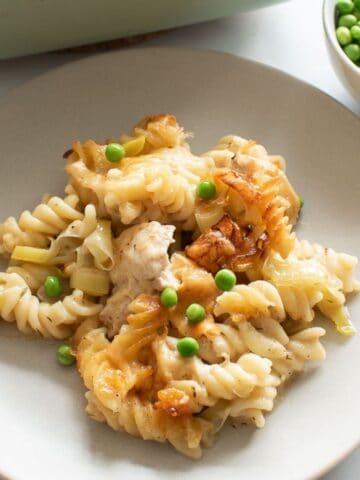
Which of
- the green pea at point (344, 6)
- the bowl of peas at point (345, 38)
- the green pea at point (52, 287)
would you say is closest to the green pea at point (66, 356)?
the green pea at point (52, 287)

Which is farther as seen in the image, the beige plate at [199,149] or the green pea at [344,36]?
the green pea at [344,36]

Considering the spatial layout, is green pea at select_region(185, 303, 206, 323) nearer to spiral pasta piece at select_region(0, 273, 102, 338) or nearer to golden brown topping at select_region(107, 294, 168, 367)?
golden brown topping at select_region(107, 294, 168, 367)

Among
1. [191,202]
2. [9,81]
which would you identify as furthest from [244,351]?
[9,81]

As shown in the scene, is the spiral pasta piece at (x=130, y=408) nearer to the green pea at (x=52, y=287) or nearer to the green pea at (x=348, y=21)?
the green pea at (x=52, y=287)

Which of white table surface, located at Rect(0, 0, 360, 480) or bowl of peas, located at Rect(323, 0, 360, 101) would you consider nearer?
bowl of peas, located at Rect(323, 0, 360, 101)

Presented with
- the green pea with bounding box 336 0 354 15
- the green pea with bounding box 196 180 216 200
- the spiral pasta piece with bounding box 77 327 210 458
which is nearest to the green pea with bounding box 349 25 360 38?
the green pea with bounding box 336 0 354 15

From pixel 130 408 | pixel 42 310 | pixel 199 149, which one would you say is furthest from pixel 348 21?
pixel 130 408
